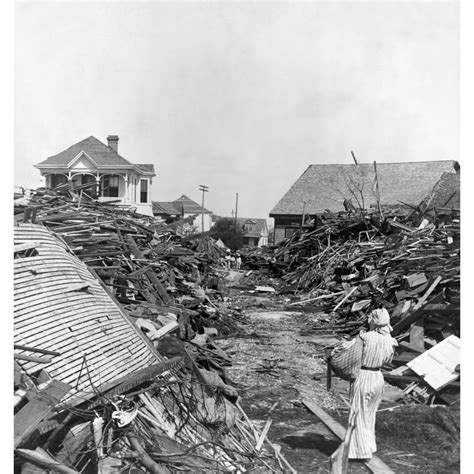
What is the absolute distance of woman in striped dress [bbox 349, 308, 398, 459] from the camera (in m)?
5.32

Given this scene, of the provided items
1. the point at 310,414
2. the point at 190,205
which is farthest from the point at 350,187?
the point at 190,205

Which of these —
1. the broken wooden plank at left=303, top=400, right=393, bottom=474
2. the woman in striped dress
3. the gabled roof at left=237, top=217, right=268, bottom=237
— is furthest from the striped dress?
the gabled roof at left=237, top=217, right=268, bottom=237

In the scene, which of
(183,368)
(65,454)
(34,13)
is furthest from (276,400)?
(34,13)

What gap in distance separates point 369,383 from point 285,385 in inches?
146

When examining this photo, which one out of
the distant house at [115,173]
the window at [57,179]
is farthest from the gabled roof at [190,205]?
the window at [57,179]

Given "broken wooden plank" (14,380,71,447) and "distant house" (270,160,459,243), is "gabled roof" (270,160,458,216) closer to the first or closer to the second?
"distant house" (270,160,459,243)

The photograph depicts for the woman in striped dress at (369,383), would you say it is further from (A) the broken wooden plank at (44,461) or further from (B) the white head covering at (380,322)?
(A) the broken wooden plank at (44,461)

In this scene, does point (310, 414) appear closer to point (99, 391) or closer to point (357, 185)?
point (99, 391)

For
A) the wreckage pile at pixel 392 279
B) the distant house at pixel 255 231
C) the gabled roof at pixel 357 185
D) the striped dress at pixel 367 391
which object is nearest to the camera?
the striped dress at pixel 367 391

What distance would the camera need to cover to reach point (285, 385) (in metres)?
8.88

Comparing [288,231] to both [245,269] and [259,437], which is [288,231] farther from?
[259,437]

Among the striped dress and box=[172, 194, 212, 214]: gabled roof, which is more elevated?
box=[172, 194, 212, 214]: gabled roof

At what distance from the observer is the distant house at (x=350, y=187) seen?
33.0 metres

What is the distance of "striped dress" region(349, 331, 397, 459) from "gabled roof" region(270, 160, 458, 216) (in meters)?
27.3
